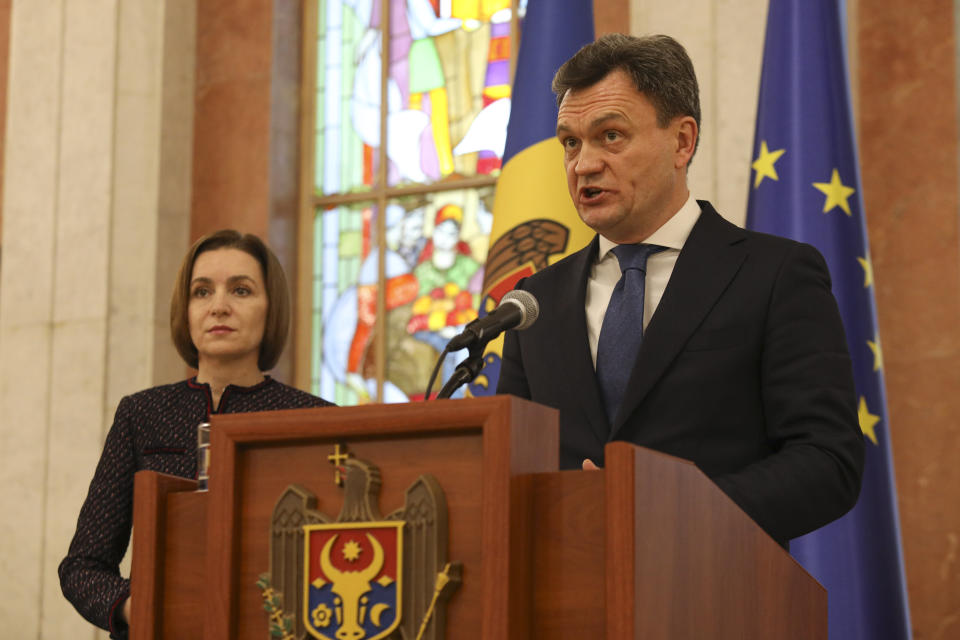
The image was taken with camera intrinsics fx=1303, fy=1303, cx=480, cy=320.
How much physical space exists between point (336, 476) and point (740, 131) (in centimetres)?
307

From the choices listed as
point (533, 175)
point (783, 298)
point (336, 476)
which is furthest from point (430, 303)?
point (336, 476)

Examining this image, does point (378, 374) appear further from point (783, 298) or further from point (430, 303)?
point (783, 298)

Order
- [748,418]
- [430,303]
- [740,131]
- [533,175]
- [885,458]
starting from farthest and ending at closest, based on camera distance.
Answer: [430,303], [740,131], [533,175], [885,458], [748,418]

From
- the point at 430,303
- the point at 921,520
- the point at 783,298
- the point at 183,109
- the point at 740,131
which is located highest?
the point at 183,109

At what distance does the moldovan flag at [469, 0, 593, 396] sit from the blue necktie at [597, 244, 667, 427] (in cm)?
156

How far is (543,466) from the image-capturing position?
1569 millimetres

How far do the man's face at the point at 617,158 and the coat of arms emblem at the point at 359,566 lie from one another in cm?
79

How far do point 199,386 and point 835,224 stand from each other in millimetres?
1873

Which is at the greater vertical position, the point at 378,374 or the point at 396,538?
the point at 378,374

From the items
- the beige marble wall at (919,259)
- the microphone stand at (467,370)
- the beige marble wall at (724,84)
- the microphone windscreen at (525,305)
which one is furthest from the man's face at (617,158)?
the beige marble wall at (919,259)

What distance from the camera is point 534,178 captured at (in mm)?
4004

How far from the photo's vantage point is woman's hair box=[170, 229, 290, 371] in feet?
10.1

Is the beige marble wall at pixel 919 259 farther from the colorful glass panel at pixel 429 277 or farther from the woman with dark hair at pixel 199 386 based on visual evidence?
the woman with dark hair at pixel 199 386

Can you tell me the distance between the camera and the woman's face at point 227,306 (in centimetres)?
299
